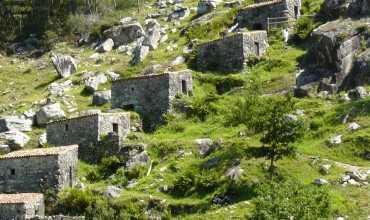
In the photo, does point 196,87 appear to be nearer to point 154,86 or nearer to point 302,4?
point 154,86

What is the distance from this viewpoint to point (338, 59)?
5334 cm

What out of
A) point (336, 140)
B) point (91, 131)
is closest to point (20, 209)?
point (91, 131)

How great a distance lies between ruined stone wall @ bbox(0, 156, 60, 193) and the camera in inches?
1788

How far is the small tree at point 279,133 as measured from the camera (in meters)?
41.6

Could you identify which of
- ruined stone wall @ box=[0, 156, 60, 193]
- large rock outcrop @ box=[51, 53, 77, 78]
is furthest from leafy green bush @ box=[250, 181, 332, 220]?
large rock outcrop @ box=[51, 53, 77, 78]

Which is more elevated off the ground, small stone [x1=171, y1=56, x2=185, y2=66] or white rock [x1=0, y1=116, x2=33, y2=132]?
small stone [x1=171, y1=56, x2=185, y2=66]

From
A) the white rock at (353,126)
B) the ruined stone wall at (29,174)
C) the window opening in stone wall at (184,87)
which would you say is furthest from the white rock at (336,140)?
the ruined stone wall at (29,174)

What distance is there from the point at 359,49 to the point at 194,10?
29700 millimetres

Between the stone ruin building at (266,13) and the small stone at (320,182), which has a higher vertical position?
the stone ruin building at (266,13)

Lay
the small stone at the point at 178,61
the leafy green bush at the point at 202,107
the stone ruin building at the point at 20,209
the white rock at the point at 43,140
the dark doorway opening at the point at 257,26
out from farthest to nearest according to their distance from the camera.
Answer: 1. the dark doorway opening at the point at 257,26
2. the small stone at the point at 178,61
3. the white rock at the point at 43,140
4. the leafy green bush at the point at 202,107
5. the stone ruin building at the point at 20,209

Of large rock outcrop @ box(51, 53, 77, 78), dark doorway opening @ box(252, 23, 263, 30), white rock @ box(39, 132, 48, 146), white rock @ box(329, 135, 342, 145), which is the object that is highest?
dark doorway opening @ box(252, 23, 263, 30)

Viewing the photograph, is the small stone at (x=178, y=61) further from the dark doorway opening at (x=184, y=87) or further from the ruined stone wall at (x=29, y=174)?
the ruined stone wall at (x=29, y=174)

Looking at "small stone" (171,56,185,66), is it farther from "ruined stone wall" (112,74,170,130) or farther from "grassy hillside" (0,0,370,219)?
"ruined stone wall" (112,74,170,130)

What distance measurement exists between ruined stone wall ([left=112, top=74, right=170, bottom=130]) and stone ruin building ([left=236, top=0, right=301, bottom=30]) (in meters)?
14.0
